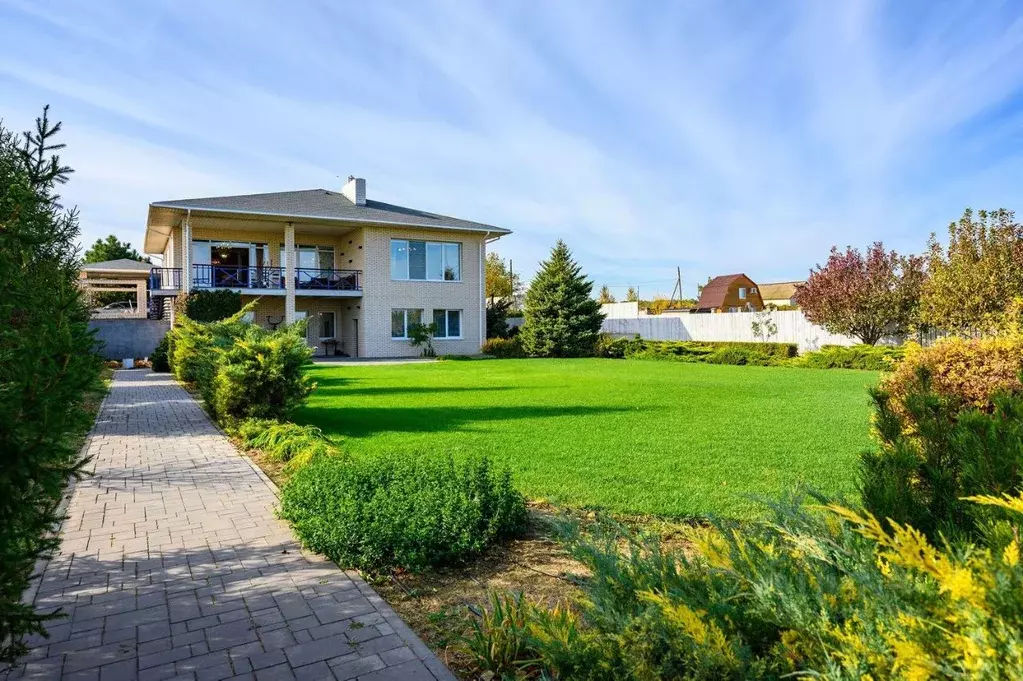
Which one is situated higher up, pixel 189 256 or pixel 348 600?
pixel 189 256

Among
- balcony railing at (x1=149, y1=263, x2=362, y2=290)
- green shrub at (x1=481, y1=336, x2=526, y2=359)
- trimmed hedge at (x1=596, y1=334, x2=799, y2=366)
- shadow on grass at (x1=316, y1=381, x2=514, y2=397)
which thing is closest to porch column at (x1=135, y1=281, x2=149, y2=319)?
balcony railing at (x1=149, y1=263, x2=362, y2=290)

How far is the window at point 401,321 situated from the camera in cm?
2906

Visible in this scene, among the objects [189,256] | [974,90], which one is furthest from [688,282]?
[974,90]

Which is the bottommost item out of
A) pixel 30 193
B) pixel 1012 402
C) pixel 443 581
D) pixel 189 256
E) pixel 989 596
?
pixel 443 581

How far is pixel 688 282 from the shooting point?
72.8 metres

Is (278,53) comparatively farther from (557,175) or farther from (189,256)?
(189,256)

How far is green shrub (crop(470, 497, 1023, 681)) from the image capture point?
1.54 m

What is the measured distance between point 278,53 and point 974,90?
36.8 feet

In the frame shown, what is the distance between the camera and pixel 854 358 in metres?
22.2

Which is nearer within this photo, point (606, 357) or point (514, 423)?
point (514, 423)

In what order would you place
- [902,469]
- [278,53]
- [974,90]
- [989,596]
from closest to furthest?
[989,596], [902,469], [278,53], [974,90]

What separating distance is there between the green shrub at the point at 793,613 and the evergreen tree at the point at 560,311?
26036 mm

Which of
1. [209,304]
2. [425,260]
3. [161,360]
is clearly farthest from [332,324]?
[161,360]

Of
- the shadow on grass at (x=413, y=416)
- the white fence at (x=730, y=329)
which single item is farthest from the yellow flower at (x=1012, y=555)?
the white fence at (x=730, y=329)
